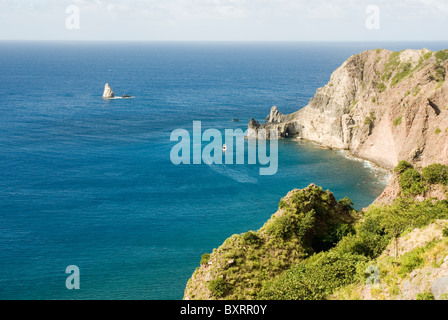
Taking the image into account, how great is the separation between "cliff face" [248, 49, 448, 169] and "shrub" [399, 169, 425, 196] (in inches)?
794

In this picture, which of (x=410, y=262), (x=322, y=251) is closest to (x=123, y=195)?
(x=322, y=251)

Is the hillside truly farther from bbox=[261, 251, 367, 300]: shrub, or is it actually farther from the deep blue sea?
the deep blue sea

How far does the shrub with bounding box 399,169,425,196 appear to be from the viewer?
5097 centimetres

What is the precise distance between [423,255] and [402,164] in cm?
2694

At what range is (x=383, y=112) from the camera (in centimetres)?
9519

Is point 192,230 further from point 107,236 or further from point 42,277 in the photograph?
point 42,277

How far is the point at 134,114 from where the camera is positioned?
141 meters

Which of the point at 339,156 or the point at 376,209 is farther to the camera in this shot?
the point at 339,156

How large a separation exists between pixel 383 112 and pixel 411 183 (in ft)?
154

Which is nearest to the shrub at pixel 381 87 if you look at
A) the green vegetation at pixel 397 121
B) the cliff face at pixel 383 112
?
the cliff face at pixel 383 112

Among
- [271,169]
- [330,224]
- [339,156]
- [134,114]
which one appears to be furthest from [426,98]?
[134,114]

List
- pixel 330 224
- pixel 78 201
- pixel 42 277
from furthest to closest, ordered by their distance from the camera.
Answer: pixel 78 201, pixel 42 277, pixel 330 224

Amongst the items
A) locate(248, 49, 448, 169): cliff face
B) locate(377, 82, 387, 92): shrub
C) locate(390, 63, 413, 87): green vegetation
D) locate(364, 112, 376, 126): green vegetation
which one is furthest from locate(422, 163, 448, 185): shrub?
locate(377, 82, 387, 92): shrub

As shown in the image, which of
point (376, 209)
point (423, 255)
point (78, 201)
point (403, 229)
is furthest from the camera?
point (78, 201)
